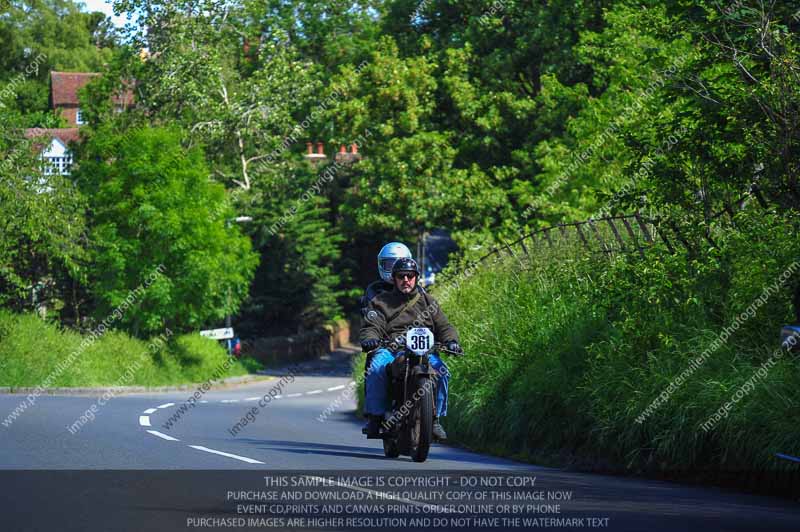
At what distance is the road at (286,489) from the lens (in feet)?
28.3

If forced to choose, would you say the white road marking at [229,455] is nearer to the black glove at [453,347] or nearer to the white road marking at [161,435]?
the white road marking at [161,435]

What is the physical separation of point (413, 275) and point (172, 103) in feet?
143

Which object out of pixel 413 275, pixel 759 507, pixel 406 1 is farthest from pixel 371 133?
pixel 759 507

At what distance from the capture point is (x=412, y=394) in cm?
1267

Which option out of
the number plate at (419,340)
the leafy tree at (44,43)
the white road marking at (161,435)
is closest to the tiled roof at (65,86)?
the leafy tree at (44,43)

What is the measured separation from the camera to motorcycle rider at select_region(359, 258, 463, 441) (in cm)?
1324

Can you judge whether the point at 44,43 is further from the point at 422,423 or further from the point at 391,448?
the point at 422,423

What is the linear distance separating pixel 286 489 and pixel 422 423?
2804 mm

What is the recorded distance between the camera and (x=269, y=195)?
58688 mm

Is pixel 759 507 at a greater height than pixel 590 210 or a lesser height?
lesser

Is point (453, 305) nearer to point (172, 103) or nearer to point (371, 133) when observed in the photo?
point (371, 133)

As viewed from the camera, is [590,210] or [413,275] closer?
[413,275]

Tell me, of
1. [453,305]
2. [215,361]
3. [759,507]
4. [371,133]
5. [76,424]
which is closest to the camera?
[759,507]

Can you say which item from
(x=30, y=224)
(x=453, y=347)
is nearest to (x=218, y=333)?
(x=30, y=224)
